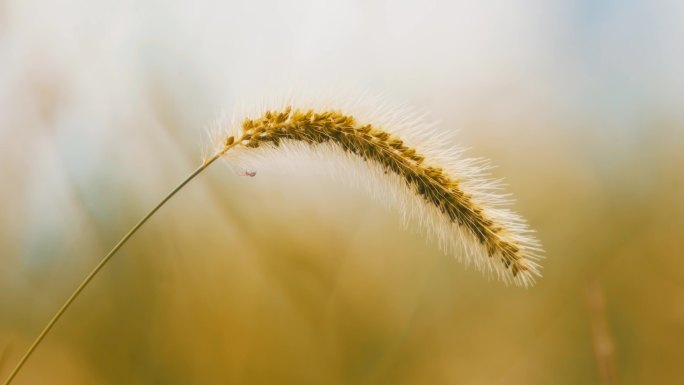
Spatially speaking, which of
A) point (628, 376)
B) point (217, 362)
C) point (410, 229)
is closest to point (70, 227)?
point (217, 362)

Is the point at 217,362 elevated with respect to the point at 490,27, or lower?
lower

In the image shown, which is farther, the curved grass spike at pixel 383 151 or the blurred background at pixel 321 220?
the blurred background at pixel 321 220

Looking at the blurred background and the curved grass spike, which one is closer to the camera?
the curved grass spike

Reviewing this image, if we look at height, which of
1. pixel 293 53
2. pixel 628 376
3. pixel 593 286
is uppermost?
pixel 293 53

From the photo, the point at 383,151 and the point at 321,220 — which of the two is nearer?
the point at 383,151

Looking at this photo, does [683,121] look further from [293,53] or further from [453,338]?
[293,53]

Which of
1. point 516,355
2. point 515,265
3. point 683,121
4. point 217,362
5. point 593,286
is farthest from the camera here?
point 683,121

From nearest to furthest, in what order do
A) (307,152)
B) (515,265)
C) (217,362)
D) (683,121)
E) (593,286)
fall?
(593,286), (515,265), (307,152), (217,362), (683,121)

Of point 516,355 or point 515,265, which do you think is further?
point 516,355
